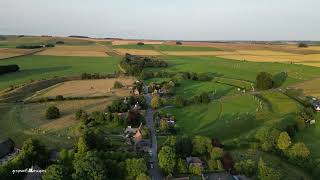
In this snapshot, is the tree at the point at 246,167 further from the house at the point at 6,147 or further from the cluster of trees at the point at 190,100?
the cluster of trees at the point at 190,100

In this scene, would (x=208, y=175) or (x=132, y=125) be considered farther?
(x=132, y=125)

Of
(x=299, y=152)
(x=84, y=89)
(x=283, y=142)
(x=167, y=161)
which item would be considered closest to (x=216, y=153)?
(x=167, y=161)

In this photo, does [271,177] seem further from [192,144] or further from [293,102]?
[293,102]

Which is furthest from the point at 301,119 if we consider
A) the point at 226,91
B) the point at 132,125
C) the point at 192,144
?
the point at 226,91

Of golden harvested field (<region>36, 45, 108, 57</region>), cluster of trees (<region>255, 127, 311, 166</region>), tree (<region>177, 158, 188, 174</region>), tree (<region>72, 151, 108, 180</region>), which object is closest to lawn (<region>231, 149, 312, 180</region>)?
cluster of trees (<region>255, 127, 311, 166</region>)

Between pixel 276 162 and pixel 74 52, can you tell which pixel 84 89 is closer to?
pixel 276 162

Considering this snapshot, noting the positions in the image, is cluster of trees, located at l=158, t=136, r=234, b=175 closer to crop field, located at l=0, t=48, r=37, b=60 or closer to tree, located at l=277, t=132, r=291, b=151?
tree, located at l=277, t=132, r=291, b=151
